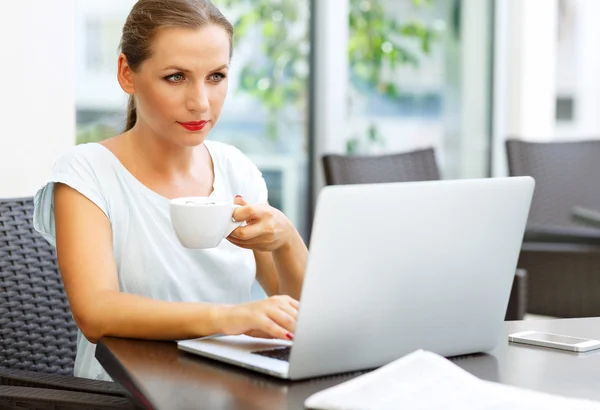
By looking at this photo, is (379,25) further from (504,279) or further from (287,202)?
(504,279)

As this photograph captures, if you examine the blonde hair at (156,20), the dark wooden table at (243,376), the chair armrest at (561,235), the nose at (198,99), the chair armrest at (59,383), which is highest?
the blonde hair at (156,20)

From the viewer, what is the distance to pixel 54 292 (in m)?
1.80

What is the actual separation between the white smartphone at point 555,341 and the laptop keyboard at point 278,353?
1.18 feet

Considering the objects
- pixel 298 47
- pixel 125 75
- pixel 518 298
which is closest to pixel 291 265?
pixel 125 75

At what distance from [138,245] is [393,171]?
1300mm

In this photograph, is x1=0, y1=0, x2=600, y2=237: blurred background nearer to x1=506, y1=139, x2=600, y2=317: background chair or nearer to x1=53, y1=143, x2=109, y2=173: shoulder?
x1=53, y1=143, x2=109, y2=173: shoulder

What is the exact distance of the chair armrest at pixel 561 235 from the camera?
10.1 ft

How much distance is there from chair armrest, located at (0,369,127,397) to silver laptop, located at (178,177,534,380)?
184mm

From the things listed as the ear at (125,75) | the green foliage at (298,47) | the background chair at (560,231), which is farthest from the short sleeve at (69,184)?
the green foliage at (298,47)

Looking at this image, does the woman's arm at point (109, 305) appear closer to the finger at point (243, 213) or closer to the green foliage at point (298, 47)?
the finger at point (243, 213)

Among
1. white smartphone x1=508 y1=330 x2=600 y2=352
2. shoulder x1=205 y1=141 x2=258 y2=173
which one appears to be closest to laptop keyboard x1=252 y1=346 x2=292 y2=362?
white smartphone x1=508 y1=330 x2=600 y2=352

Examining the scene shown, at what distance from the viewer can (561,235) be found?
124 inches

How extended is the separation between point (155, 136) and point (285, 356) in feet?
2.27

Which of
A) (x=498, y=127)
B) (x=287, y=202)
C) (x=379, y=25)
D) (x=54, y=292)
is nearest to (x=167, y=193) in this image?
(x=54, y=292)
